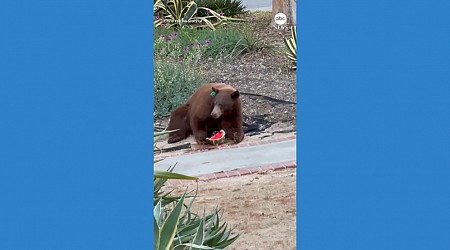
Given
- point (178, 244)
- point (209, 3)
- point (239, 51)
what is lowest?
point (178, 244)

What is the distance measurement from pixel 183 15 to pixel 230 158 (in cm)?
60

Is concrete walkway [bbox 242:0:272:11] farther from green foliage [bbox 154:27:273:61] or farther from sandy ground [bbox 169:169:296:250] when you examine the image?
sandy ground [bbox 169:169:296:250]

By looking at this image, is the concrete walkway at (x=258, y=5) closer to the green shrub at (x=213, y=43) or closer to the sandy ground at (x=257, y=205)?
the green shrub at (x=213, y=43)

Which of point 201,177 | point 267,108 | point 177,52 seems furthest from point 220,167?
point 177,52

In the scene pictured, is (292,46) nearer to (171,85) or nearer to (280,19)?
(280,19)

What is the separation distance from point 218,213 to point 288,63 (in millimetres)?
661

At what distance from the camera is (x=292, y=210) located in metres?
3.04

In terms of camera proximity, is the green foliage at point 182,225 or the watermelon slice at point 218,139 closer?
the green foliage at point 182,225

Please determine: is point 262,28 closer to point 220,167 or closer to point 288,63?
point 288,63

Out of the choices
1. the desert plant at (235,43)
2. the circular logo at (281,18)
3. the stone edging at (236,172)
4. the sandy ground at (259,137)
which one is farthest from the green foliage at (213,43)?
the stone edging at (236,172)

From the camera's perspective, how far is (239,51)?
314 cm

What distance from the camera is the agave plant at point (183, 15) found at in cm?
302

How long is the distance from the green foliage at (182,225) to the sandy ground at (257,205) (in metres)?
0.03

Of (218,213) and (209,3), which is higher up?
(209,3)
